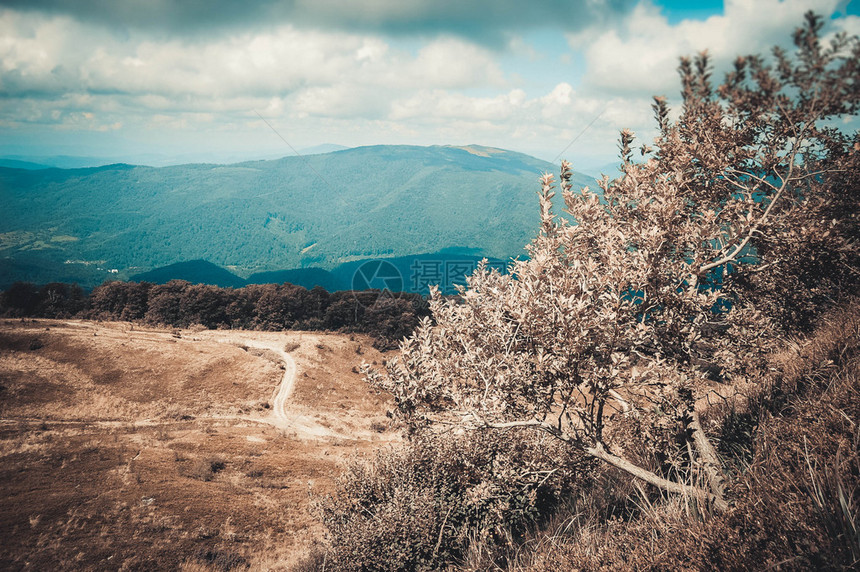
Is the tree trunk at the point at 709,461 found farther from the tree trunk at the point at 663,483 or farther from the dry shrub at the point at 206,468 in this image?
the dry shrub at the point at 206,468

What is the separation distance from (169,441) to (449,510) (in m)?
24.9

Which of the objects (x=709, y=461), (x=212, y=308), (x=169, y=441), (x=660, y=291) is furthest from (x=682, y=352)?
(x=212, y=308)

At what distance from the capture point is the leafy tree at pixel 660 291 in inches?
199

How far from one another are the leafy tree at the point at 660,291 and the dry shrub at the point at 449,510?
1.99 m

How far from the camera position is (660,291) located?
17.5ft

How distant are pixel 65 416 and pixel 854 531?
44.1 metres

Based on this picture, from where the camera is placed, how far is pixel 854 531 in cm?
317

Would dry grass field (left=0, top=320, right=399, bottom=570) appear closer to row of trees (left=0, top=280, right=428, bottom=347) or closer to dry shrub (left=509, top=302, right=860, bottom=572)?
dry shrub (left=509, top=302, right=860, bottom=572)

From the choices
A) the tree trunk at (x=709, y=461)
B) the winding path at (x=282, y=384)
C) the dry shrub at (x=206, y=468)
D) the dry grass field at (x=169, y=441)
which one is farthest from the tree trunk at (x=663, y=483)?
the winding path at (x=282, y=384)

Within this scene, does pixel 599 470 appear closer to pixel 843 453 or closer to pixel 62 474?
pixel 843 453

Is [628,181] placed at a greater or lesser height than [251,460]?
greater

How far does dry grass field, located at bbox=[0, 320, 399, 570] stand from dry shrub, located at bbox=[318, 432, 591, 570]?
6.51 feet

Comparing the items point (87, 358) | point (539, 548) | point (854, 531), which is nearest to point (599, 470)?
point (539, 548)

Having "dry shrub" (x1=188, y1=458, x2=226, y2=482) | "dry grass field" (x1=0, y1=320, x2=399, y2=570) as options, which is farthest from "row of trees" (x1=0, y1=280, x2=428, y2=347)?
"dry shrub" (x1=188, y1=458, x2=226, y2=482)
